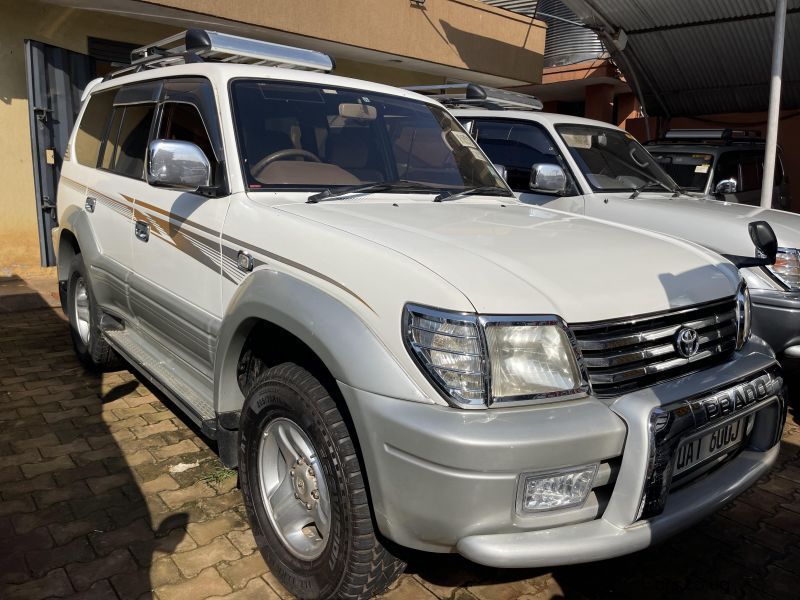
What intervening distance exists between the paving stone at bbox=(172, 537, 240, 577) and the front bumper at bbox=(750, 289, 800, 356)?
11.2 ft

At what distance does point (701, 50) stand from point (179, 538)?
36.4 feet

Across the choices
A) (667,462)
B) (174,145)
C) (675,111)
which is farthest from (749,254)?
(675,111)

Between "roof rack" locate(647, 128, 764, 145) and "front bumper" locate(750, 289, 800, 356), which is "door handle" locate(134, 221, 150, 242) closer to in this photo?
"front bumper" locate(750, 289, 800, 356)

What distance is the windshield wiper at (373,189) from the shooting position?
3004mm

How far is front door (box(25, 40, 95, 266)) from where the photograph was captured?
732 centimetres

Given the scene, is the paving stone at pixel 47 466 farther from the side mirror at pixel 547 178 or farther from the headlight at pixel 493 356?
the side mirror at pixel 547 178

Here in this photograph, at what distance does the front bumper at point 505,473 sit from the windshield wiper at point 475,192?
1.50 m

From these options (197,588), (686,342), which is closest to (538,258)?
(686,342)

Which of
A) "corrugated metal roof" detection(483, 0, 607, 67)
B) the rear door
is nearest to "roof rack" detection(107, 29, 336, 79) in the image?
the rear door

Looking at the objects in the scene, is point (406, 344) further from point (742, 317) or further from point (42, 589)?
point (42, 589)

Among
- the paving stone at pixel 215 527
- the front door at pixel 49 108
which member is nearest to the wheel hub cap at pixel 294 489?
the paving stone at pixel 215 527

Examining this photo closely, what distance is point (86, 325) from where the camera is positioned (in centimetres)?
509

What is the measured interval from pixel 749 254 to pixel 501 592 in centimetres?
317

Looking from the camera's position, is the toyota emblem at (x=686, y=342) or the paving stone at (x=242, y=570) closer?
the toyota emblem at (x=686, y=342)
